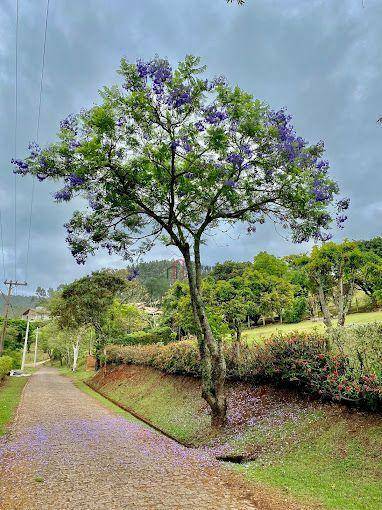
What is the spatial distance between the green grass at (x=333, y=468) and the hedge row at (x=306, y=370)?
60 centimetres

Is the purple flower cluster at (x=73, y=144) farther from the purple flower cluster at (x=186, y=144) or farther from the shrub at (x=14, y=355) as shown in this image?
the shrub at (x=14, y=355)

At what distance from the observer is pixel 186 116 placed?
9.84 m

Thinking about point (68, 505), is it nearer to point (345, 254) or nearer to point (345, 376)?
point (345, 376)

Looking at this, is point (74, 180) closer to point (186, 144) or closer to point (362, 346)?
point (186, 144)

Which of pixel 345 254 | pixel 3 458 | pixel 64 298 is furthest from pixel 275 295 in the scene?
pixel 3 458

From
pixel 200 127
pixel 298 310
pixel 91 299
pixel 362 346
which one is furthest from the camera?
pixel 298 310

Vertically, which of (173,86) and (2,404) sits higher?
(173,86)

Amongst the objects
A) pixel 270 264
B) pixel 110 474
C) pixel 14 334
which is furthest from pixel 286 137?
pixel 14 334

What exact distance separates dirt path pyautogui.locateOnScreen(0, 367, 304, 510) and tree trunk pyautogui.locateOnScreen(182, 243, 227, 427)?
146 centimetres

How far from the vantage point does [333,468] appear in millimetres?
6914

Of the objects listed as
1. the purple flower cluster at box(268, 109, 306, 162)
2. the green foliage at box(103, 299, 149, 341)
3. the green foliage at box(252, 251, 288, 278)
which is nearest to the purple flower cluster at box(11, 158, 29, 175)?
the purple flower cluster at box(268, 109, 306, 162)

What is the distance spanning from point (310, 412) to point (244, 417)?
2.20 metres

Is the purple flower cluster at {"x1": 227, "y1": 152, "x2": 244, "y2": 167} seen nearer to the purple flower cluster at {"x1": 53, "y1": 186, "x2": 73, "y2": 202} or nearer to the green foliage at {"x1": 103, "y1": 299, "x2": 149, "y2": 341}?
the purple flower cluster at {"x1": 53, "y1": 186, "x2": 73, "y2": 202}

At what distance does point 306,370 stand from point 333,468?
10.2 feet
